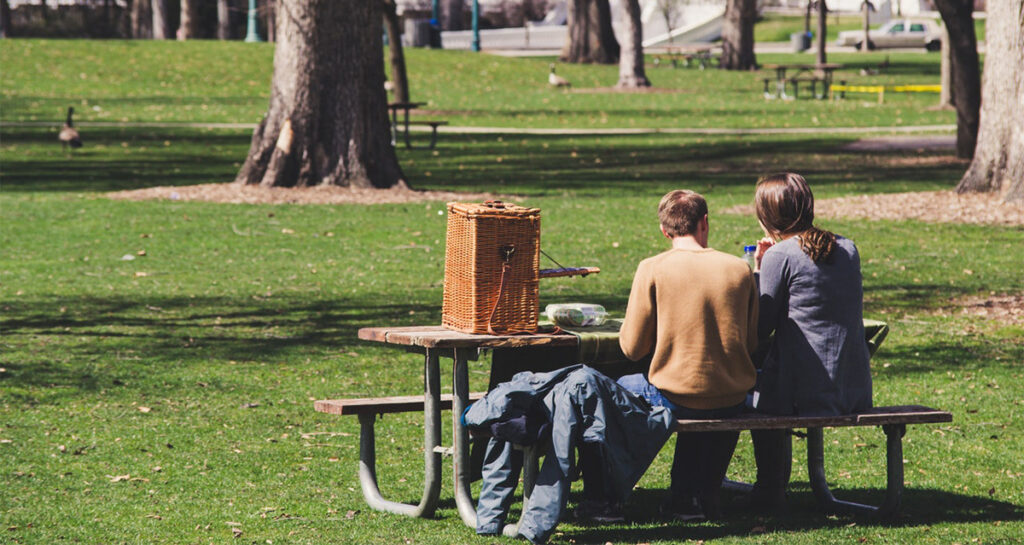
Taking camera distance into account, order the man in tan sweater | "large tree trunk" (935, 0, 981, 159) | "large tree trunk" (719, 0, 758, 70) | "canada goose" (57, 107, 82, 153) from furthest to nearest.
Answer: "large tree trunk" (719, 0, 758, 70)
"canada goose" (57, 107, 82, 153)
"large tree trunk" (935, 0, 981, 159)
the man in tan sweater

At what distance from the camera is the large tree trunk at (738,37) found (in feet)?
161

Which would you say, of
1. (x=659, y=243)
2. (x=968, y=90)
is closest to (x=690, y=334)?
(x=659, y=243)

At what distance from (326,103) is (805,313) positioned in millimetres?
13105

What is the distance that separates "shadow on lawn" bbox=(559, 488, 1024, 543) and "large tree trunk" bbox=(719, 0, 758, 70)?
144ft

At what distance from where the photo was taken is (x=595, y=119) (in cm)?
3188

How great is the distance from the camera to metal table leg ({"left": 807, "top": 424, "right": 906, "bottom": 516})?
5.73 meters

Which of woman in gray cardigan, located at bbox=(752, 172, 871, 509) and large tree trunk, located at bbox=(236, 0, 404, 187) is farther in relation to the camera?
large tree trunk, located at bbox=(236, 0, 404, 187)

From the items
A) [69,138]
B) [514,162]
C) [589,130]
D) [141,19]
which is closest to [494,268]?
[514,162]

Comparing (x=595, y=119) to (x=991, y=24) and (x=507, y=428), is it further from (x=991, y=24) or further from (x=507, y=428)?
(x=507, y=428)

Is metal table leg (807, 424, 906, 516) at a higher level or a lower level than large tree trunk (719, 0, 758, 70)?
lower

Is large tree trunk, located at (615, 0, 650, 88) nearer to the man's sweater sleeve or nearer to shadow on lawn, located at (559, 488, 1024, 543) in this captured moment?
shadow on lawn, located at (559, 488, 1024, 543)

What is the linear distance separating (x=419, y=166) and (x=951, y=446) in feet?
53.9

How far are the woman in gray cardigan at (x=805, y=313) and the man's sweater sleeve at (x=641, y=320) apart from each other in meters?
0.49

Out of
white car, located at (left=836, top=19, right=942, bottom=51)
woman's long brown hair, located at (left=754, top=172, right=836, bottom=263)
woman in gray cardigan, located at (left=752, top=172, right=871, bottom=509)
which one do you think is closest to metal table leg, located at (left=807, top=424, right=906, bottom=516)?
woman in gray cardigan, located at (left=752, top=172, right=871, bottom=509)
